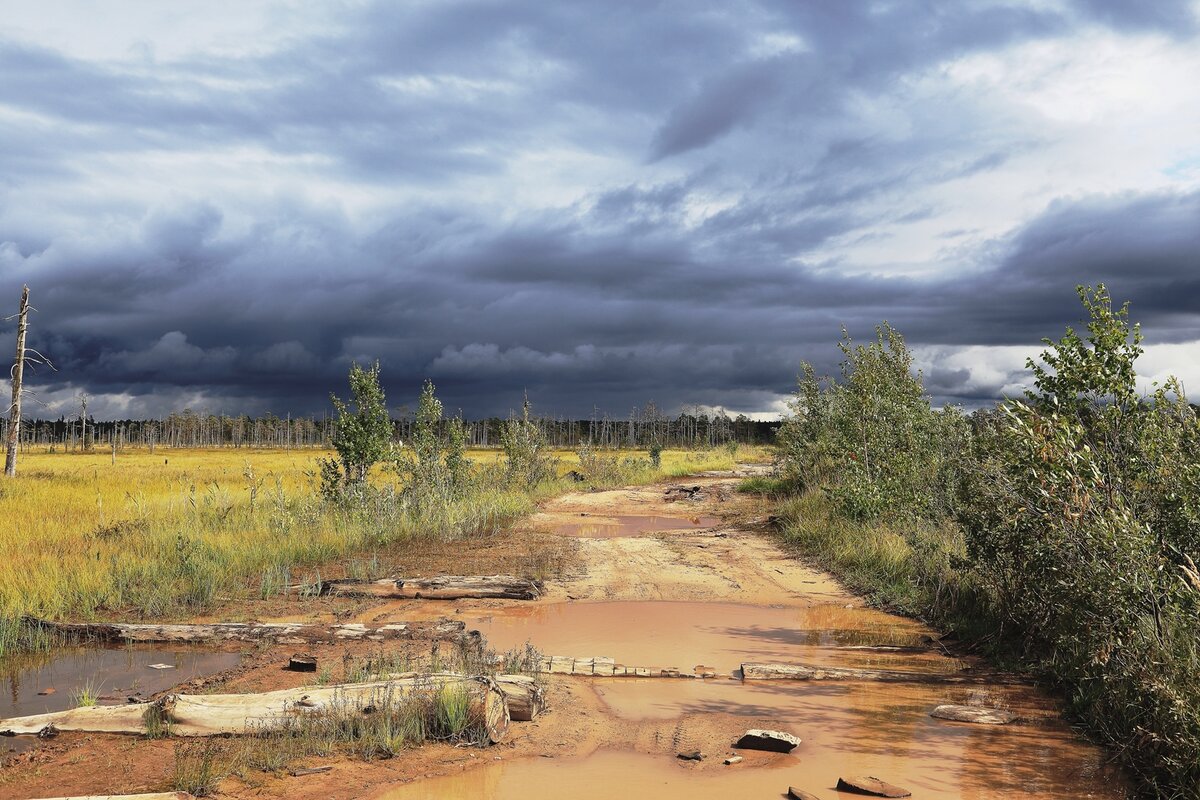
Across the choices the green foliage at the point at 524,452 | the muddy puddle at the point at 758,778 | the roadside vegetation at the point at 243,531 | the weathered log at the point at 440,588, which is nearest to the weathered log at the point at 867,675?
the muddy puddle at the point at 758,778

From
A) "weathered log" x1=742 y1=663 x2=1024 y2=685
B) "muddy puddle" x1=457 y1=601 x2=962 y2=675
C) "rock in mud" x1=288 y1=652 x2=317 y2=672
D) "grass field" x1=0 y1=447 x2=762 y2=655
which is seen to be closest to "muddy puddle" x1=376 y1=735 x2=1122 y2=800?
"weathered log" x1=742 y1=663 x2=1024 y2=685

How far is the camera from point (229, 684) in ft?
24.3

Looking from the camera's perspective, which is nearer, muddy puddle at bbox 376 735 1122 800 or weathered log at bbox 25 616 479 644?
muddy puddle at bbox 376 735 1122 800

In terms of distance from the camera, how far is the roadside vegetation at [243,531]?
10.9 meters

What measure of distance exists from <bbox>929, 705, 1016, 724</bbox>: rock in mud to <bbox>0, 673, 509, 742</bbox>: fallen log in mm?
3843

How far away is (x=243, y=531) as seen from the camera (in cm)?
1550

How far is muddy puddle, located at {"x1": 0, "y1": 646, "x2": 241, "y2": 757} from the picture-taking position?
7.42 metres

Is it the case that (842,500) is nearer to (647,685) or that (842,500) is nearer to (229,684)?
(647,685)

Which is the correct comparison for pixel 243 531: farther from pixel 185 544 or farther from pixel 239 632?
pixel 239 632

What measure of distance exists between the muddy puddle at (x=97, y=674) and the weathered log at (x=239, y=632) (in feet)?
0.58

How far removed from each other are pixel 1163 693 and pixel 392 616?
8.41 meters

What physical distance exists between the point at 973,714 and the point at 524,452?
890 inches

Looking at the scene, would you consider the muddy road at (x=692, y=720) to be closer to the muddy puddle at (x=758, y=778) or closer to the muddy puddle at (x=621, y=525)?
the muddy puddle at (x=758, y=778)

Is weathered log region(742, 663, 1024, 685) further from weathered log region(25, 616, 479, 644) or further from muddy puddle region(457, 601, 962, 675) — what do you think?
weathered log region(25, 616, 479, 644)
